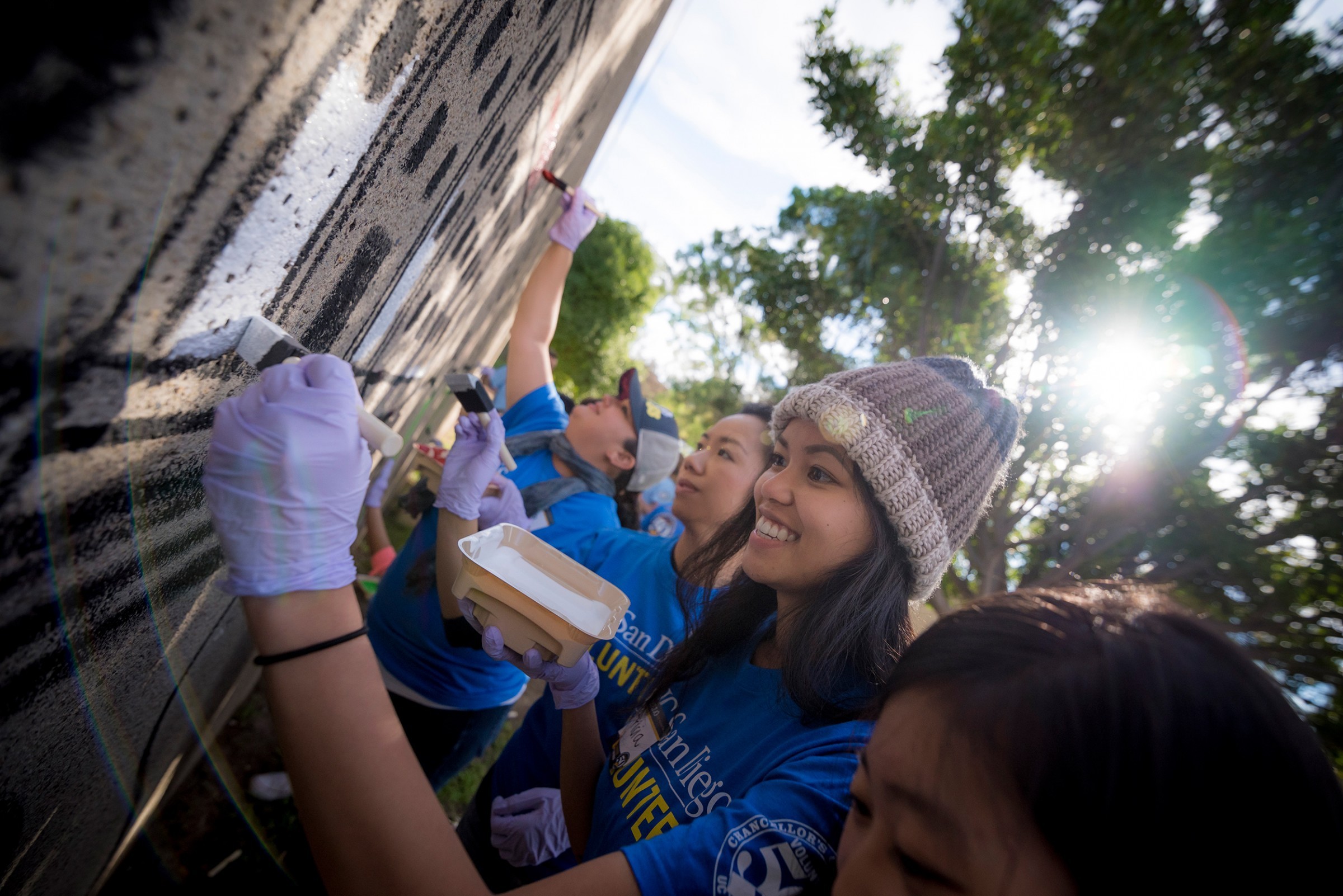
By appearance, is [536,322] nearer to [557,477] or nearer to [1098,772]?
[557,477]

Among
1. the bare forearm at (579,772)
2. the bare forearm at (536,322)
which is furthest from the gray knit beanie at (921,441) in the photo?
the bare forearm at (536,322)

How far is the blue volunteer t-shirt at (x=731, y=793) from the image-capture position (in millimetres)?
1093

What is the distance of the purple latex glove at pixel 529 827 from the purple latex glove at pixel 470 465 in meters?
1.01

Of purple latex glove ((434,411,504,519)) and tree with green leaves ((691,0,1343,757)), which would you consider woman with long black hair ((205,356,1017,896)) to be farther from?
tree with green leaves ((691,0,1343,757))

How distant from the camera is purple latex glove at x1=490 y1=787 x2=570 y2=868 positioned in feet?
6.17

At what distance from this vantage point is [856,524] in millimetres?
1659

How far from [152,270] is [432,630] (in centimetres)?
189

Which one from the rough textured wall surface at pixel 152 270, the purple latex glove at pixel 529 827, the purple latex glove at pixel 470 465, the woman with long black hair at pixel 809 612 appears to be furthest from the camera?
the purple latex glove at pixel 470 465

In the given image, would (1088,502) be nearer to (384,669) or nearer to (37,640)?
(384,669)

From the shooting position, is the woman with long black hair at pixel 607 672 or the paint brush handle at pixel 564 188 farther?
the paint brush handle at pixel 564 188

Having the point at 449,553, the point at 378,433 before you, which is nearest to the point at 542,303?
the point at 449,553

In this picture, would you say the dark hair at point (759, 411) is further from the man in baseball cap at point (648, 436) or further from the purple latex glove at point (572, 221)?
the purple latex glove at point (572, 221)

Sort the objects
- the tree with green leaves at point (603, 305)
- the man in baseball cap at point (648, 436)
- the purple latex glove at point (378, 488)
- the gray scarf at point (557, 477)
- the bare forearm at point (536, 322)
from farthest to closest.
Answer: the tree with green leaves at point (603, 305)
the purple latex glove at point (378, 488)
the man in baseball cap at point (648, 436)
the bare forearm at point (536, 322)
the gray scarf at point (557, 477)

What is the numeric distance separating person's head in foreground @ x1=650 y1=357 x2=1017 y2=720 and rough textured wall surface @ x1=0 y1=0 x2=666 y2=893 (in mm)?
1293
